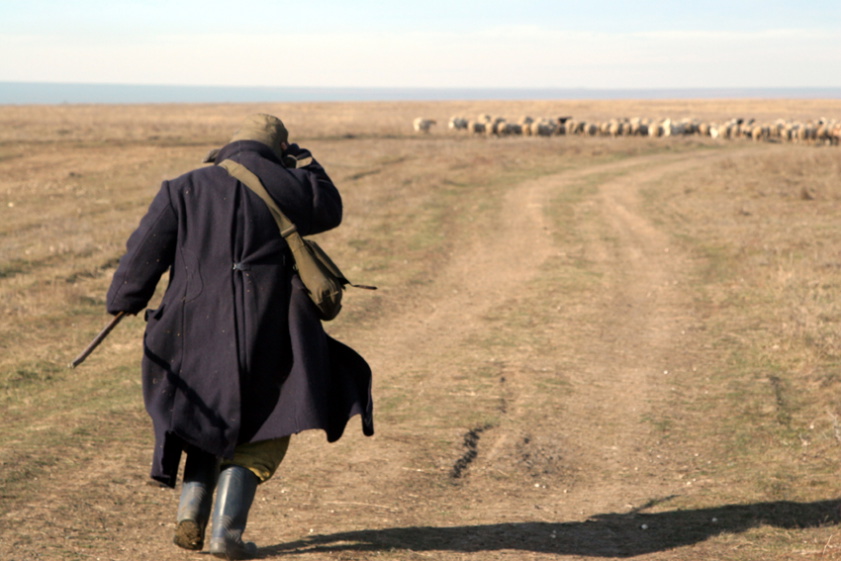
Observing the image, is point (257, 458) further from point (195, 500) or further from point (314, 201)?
point (314, 201)

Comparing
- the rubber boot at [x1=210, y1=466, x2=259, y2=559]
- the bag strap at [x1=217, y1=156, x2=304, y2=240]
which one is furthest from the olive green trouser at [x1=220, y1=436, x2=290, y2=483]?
the bag strap at [x1=217, y1=156, x2=304, y2=240]

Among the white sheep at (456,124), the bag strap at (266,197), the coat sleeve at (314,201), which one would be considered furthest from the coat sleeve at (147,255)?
the white sheep at (456,124)

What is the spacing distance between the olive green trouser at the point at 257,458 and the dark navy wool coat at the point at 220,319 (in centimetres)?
5

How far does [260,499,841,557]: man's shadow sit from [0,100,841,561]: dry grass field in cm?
2

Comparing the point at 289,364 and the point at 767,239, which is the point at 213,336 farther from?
the point at 767,239

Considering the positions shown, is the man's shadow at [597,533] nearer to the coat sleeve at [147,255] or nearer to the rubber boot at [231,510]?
the rubber boot at [231,510]

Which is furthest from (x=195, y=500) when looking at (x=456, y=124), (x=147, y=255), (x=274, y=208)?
(x=456, y=124)

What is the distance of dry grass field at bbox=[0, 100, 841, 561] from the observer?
4809 millimetres

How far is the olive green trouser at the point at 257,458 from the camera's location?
12.2 feet

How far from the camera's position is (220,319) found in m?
3.66

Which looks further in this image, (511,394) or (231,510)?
(511,394)

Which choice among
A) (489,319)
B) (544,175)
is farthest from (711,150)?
(489,319)

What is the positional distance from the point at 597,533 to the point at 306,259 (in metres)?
2.20

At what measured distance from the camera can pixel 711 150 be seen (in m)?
35.6
